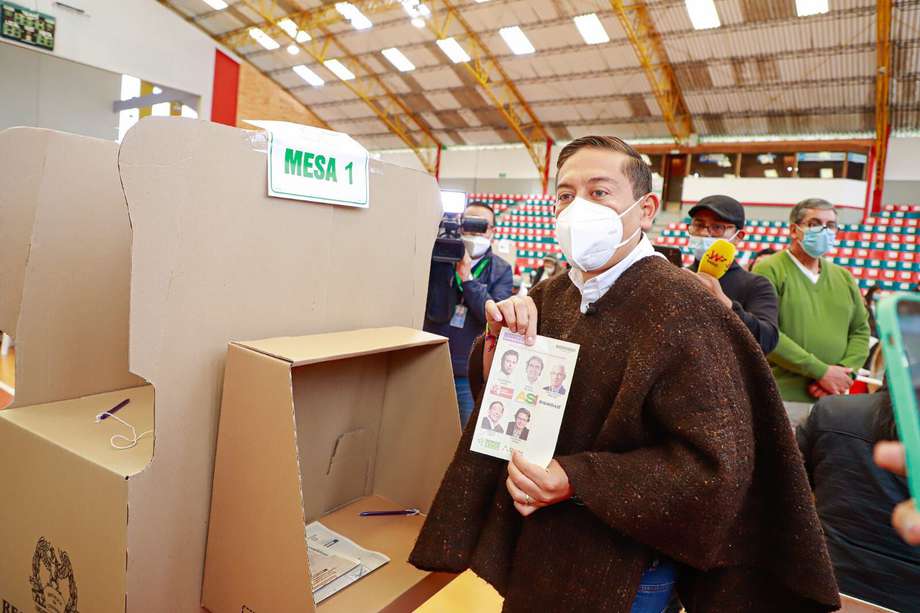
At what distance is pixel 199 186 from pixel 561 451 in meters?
0.79

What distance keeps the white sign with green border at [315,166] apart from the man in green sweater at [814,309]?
169 centimetres

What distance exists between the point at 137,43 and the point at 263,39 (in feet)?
14.8

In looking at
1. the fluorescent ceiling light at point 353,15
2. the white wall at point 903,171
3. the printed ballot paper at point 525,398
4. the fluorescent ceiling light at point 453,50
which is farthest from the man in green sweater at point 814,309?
the white wall at point 903,171

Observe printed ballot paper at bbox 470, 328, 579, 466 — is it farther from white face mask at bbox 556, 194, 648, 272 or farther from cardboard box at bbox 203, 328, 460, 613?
cardboard box at bbox 203, 328, 460, 613

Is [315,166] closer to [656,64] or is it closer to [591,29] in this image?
[591,29]

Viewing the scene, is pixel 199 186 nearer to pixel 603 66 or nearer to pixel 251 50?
pixel 603 66

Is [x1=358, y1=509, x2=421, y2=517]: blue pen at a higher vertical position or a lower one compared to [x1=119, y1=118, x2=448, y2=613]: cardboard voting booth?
lower

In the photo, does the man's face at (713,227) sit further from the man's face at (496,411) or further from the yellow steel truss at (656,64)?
the yellow steel truss at (656,64)

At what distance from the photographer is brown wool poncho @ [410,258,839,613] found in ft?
2.57

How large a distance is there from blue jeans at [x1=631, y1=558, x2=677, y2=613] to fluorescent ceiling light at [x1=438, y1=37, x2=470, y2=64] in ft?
37.5

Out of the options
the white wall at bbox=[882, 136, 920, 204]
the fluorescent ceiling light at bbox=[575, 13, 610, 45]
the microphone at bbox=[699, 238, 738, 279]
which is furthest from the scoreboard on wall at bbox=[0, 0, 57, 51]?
the white wall at bbox=[882, 136, 920, 204]

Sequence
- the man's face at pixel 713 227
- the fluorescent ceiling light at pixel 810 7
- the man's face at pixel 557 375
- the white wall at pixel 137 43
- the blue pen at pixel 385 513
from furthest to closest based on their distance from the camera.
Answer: the fluorescent ceiling light at pixel 810 7 < the white wall at pixel 137 43 < the man's face at pixel 713 227 < the blue pen at pixel 385 513 < the man's face at pixel 557 375

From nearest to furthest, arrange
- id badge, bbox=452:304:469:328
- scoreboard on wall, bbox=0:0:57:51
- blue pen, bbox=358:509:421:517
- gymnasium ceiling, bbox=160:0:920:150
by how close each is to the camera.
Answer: blue pen, bbox=358:509:421:517 → id badge, bbox=452:304:469:328 → scoreboard on wall, bbox=0:0:57:51 → gymnasium ceiling, bbox=160:0:920:150

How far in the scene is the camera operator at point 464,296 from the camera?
2277 mm
